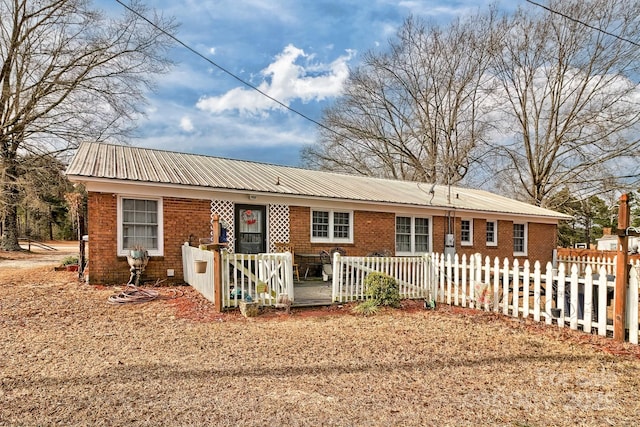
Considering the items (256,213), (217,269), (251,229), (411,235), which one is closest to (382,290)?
(217,269)

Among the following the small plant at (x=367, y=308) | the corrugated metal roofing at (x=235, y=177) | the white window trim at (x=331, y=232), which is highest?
the corrugated metal roofing at (x=235, y=177)

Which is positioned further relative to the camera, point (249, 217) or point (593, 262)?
point (593, 262)

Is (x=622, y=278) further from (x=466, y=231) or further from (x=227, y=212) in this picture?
(x=466, y=231)

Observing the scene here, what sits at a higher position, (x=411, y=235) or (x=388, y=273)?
(x=411, y=235)

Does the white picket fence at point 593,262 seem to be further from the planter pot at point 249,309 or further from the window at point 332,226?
the planter pot at point 249,309

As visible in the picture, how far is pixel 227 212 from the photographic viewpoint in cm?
1183

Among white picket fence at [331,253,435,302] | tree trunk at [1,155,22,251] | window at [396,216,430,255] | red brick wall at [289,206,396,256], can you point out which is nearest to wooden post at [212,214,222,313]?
white picket fence at [331,253,435,302]

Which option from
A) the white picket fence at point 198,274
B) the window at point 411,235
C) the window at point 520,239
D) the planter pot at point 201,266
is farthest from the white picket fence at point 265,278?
the window at point 520,239

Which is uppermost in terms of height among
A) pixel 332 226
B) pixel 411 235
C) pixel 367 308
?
pixel 332 226

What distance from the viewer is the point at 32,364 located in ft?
15.4

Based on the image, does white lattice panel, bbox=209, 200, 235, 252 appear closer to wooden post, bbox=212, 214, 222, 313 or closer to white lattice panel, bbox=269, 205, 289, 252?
white lattice panel, bbox=269, 205, 289, 252

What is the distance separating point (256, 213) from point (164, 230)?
2.86 m

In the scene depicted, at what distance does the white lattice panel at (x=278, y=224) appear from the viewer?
12.6 metres

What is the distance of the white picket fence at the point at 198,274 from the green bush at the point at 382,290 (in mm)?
3322
